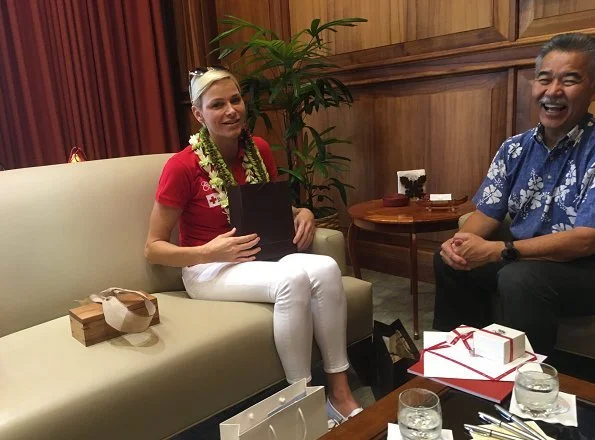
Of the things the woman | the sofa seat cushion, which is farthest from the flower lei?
the sofa seat cushion

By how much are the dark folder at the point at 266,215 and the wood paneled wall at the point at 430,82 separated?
120 centimetres

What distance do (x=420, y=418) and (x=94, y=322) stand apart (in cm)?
85

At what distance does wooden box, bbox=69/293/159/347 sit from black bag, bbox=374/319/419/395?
69cm

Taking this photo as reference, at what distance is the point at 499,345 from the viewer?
1079mm

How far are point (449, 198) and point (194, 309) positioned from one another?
1.07 meters

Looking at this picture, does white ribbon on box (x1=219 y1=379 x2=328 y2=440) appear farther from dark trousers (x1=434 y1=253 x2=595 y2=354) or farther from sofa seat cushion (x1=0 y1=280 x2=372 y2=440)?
dark trousers (x1=434 y1=253 x2=595 y2=354)

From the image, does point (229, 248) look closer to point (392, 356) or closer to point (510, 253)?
point (392, 356)

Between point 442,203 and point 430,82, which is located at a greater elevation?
point 430,82

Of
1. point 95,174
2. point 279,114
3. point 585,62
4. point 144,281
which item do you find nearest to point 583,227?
point 585,62

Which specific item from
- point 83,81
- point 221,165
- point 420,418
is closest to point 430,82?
point 221,165

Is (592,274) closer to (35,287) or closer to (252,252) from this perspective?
(252,252)

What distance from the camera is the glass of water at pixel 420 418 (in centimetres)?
86

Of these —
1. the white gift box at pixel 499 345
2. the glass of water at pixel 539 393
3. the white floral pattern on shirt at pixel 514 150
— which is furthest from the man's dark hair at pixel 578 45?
the glass of water at pixel 539 393

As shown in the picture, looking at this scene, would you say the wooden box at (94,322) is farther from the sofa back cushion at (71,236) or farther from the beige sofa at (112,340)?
the sofa back cushion at (71,236)
